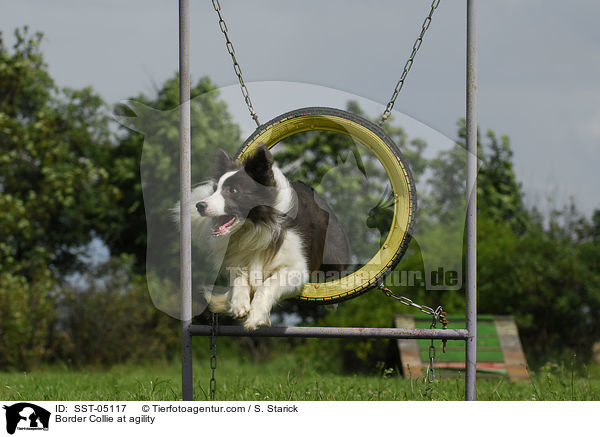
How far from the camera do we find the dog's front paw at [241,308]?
3.87 meters

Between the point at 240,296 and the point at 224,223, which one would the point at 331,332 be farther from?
the point at 224,223

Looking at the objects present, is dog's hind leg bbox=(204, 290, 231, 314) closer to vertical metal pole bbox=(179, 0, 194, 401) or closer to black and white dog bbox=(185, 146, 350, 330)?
black and white dog bbox=(185, 146, 350, 330)

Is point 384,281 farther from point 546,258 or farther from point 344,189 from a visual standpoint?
point 546,258

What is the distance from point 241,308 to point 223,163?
2.90ft

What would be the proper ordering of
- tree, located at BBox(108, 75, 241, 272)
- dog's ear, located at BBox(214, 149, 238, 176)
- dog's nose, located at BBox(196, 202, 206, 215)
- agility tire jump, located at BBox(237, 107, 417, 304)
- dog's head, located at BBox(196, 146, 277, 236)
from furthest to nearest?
tree, located at BBox(108, 75, 241, 272)
agility tire jump, located at BBox(237, 107, 417, 304)
dog's ear, located at BBox(214, 149, 238, 176)
dog's head, located at BBox(196, 146, 277, 236)
dog's nose, located at BBox(196, 202, 206, 215)

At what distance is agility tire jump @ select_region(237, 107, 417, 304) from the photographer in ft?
14.3

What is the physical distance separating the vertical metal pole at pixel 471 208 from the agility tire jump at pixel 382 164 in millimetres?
414

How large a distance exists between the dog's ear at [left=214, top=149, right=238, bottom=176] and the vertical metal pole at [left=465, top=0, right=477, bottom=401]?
1631mm

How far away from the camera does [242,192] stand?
3.91 meters

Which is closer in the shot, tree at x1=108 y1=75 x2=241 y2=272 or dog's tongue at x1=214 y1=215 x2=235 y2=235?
dog's tongue at x1=214 y1=215 x2=235 y2=235

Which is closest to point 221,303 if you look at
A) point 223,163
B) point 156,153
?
point 223,163

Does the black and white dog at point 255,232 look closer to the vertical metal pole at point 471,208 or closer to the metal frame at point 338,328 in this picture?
the metal frame at point 338,328
